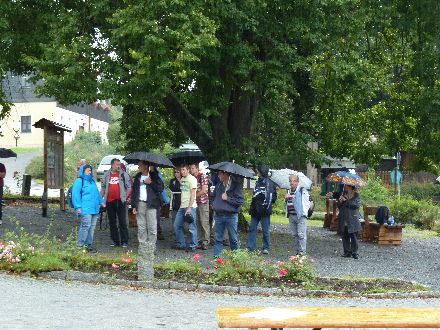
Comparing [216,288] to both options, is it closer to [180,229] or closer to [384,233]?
[180,229]

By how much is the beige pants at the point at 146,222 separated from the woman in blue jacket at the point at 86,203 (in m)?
1.69

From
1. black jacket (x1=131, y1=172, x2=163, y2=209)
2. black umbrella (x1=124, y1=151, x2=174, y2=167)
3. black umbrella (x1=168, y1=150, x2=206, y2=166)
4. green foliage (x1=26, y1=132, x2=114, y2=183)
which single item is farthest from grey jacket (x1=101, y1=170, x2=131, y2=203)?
green foliage (x1=26, y1=132, x2=114, y2=183)

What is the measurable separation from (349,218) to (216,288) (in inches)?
266

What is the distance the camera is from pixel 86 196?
18.1 metres

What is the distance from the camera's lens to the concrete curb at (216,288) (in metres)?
14.0

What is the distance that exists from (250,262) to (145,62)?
475cm

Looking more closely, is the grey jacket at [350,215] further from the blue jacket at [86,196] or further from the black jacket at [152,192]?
the blue jacket at [86,196]

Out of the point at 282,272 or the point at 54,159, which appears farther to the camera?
the point at 54,159

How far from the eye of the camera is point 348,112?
82.9 feet

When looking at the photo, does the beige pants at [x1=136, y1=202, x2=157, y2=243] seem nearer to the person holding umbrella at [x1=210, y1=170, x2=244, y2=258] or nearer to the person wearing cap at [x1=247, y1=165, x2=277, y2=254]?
the person holding umbrella at [x1=210, y1=170, x2=244, y2=258]

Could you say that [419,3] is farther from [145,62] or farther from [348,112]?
[145,62]

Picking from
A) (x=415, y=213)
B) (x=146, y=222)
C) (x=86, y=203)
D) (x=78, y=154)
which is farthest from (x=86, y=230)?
(x=78, y=154)

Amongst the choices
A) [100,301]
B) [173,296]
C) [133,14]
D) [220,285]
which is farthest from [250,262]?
[133,14]

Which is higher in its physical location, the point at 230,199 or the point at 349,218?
the point at 230,199
